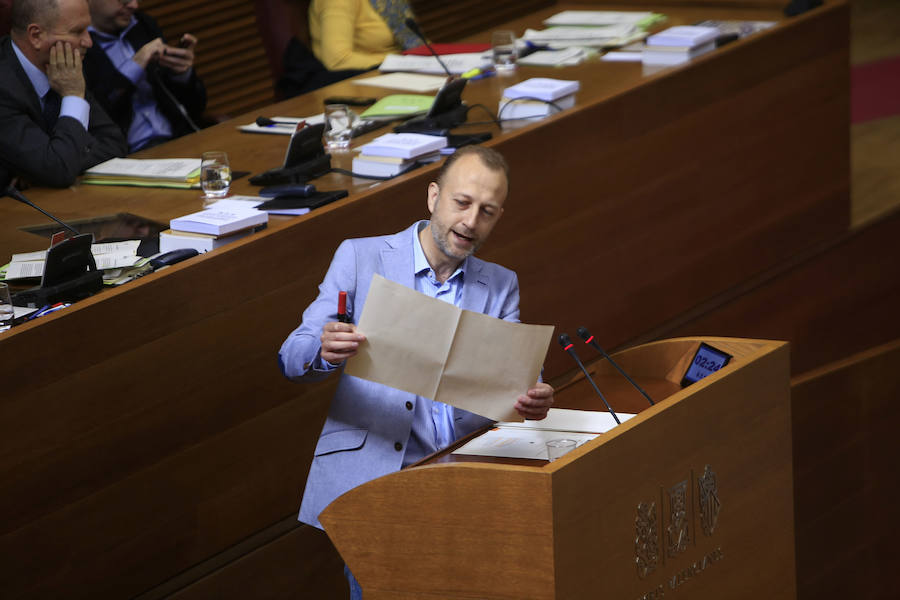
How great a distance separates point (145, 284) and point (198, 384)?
0.28 metres

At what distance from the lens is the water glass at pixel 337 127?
354 cm

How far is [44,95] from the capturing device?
11.3 feet

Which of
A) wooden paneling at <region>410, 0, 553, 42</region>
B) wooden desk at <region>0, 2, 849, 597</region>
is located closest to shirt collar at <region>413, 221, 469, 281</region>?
wooden desk at <region>0, 2, 849, 597</region>

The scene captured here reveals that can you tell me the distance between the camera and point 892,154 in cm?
567

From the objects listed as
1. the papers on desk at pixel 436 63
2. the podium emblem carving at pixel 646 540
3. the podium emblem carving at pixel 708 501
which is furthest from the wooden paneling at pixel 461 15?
the podium emblem carving at pixel 646 540

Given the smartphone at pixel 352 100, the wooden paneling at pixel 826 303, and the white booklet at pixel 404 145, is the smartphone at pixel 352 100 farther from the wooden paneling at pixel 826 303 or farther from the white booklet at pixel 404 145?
the wooden paneling at pixel 826 303

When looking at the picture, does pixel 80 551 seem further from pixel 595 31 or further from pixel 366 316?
pixel 595 31

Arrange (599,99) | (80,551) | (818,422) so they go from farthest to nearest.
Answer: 1. (818,422)
2. (599,99)
3. (80,551)

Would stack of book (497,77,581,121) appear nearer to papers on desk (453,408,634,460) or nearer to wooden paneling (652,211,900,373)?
wooden paneling (652,211,900,373)

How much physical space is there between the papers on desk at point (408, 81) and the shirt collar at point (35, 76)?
4.04 ft

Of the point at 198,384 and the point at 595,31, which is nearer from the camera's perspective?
the point at 198,384

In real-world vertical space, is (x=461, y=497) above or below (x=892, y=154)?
above

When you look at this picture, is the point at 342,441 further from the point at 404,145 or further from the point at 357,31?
the point at 357,31

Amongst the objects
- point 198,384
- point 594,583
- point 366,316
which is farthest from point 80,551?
point 594,583
